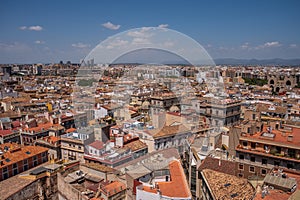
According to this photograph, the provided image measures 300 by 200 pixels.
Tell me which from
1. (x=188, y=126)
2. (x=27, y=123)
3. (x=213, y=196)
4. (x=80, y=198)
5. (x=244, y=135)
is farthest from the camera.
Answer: (x=27, y=123)

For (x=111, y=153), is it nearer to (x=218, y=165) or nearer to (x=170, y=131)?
(x=170, y=131)

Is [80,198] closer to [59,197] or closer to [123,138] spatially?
[59,197]

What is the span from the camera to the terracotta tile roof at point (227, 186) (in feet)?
19.6

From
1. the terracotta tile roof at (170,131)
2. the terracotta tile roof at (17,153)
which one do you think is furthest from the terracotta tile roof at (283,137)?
the terracotta tile roof at (17,153)

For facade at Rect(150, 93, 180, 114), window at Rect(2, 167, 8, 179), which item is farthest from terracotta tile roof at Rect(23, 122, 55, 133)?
facade at Rect(150, 93, 180, 114)

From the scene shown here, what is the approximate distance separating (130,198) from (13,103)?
55.5 feet

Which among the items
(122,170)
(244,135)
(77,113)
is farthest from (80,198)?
(77,113)

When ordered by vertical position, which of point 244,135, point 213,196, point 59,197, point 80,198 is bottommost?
point 59,197

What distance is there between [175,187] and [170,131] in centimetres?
462

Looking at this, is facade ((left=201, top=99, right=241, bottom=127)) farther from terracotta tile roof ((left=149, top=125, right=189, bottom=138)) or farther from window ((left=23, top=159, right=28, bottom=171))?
window ((left=23, top=159, right=28, bottom=171))

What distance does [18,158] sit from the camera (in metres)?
9.21

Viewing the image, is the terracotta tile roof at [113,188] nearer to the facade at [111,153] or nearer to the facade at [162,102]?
the facade at [111,153]

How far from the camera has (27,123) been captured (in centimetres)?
1266

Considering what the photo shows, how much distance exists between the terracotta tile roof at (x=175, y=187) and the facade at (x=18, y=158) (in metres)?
5.33
